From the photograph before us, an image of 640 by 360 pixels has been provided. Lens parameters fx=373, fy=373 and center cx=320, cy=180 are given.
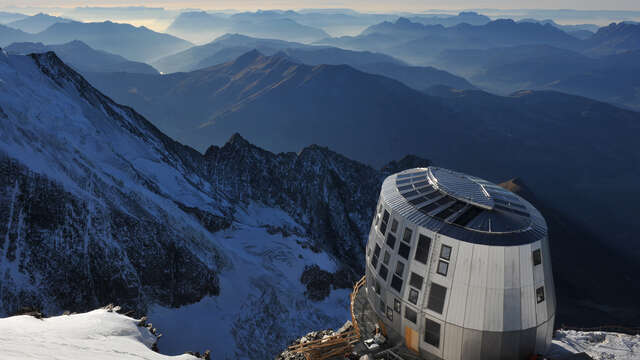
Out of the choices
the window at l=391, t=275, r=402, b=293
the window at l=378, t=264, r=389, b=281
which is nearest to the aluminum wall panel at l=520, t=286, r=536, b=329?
the window at l=391, t=275, r=402, b=293

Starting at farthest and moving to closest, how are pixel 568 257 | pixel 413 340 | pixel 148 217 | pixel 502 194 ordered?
pixel 568 257
pixel 148 217
pixel 502 194
pixel 413 340

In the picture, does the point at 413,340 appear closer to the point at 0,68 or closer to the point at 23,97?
the point at 23,97

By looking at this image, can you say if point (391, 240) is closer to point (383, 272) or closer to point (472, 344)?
point (383, 272)

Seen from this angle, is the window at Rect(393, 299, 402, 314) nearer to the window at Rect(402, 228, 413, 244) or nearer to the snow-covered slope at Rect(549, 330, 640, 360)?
the window at Rect(402, 228, 413, 244)

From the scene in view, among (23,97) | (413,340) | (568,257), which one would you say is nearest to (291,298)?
(413,340)

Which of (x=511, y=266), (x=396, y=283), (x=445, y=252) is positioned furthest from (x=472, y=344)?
(x=445, y=252)

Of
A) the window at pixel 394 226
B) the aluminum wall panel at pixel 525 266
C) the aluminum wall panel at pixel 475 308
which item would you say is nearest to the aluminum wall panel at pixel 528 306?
the aluminum wall panel at pixel 525 266
